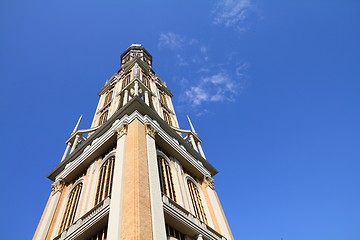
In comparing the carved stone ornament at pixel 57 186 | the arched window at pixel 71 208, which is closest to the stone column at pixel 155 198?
the arched window at pixel 71 208

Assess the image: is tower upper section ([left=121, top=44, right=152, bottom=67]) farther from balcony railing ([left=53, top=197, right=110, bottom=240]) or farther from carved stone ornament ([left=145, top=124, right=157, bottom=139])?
balcony railing ([left=53, top=197, right=110, bottom=240])

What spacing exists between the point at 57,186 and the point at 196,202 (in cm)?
1021

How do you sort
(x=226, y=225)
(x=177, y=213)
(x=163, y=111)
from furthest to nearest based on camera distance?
(x=163, y=111)
(x=226, y=225)
(x=177, y=213)

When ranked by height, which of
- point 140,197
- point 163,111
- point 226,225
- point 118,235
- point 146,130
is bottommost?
point 118,235

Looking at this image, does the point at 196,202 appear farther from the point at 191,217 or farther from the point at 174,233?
the point at 174,233

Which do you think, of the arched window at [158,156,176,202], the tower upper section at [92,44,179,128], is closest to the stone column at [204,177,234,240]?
the arched window at [158,156,176,202]

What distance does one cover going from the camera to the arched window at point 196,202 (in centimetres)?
1981

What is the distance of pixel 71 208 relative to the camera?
19.8m

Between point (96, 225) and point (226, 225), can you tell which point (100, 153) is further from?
point (226, 225)

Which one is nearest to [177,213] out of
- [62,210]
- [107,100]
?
[62,210]

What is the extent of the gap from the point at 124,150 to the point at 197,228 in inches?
244

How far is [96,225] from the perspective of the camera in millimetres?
Answer: 15516

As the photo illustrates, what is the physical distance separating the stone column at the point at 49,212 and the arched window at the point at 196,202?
29.8 feet

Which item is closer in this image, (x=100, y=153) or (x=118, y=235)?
(x=118, y=235)
